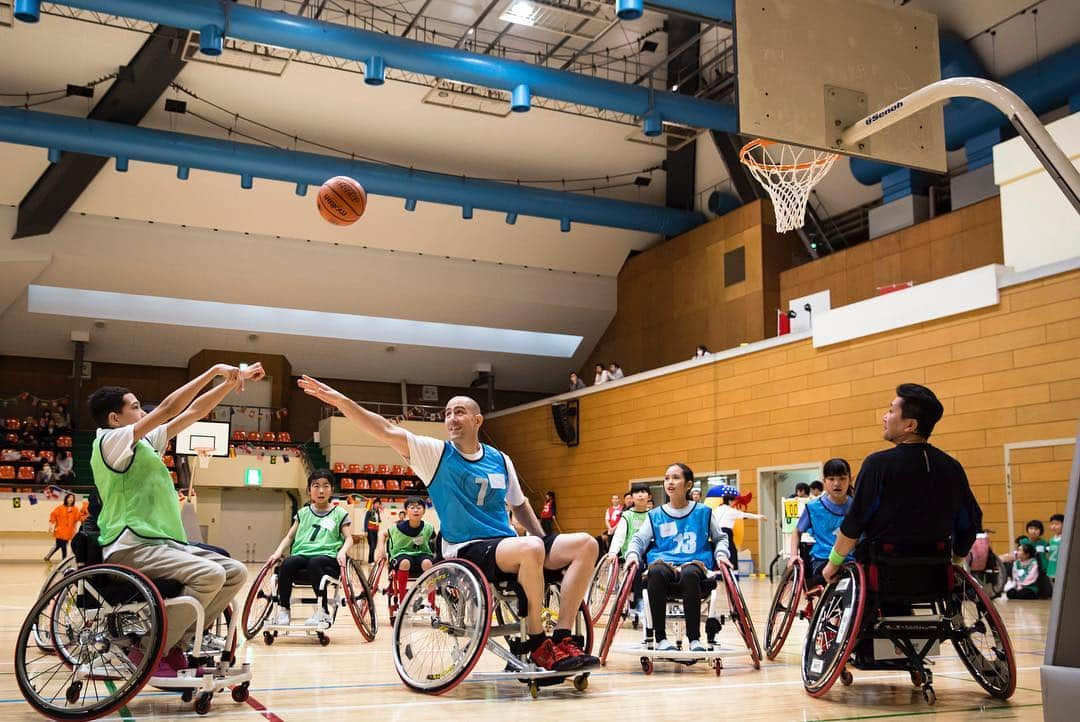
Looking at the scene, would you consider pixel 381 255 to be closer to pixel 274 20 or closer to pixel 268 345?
pixel 268 345

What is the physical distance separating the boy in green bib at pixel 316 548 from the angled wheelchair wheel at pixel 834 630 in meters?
3.32

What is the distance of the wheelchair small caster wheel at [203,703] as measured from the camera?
3.42 m

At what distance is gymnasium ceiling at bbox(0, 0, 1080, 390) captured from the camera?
48.9ft

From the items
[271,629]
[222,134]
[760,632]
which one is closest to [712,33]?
[222,134]

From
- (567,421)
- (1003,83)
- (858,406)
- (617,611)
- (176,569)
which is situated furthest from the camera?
(567,421)

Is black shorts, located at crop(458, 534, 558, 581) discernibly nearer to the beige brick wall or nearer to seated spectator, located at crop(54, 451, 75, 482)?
the beige brick wall

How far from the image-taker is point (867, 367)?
44.1 feet

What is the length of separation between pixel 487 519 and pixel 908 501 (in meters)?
1.72

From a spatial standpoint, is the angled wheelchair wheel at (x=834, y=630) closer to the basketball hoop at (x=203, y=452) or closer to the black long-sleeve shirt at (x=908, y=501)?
the black long-sleeve shirt at (x=908, y=501)

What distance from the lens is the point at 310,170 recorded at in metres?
16.4

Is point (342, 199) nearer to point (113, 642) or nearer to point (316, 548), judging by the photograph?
point (316, 548)

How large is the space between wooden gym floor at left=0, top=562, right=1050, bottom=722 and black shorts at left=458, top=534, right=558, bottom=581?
0.49 meters

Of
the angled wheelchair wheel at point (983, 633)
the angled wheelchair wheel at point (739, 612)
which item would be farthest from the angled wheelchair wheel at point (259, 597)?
the angled wheelchair wheel at point (983, 633)

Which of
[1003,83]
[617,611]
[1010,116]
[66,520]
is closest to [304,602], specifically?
[617,611]
